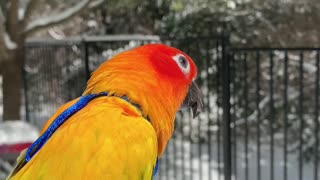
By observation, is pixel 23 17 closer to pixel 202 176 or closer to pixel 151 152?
pixel 202 176

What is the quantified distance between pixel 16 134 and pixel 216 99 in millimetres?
2488

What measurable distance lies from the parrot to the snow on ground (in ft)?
8.63

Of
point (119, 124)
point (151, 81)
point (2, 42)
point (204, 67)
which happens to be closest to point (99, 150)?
point (119, 124)

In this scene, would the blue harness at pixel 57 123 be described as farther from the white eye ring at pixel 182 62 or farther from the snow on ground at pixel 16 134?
the snow on ground at pixel 16 134

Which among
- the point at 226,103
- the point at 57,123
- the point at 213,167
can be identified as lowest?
the point at 213,167

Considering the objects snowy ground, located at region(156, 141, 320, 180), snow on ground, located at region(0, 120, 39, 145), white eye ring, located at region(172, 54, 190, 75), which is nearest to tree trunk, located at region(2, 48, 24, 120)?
snow on ground, located at region(0, 120, 39, 145)

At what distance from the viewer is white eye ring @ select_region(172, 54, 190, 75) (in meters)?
1.95

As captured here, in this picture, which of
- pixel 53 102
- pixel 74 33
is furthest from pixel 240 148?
pixel 74 33

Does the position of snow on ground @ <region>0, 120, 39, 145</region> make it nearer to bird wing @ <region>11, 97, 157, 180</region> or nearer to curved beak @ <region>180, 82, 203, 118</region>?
curved beak @ <region>180, 82, 203, 118</region>

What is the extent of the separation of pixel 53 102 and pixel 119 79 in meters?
5.48

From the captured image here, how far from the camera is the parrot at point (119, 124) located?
1540 millimetres

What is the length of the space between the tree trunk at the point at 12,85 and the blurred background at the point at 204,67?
0.04ft

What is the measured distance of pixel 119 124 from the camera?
63.2 inches

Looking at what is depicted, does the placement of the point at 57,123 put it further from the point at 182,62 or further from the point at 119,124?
the point at 182,62
